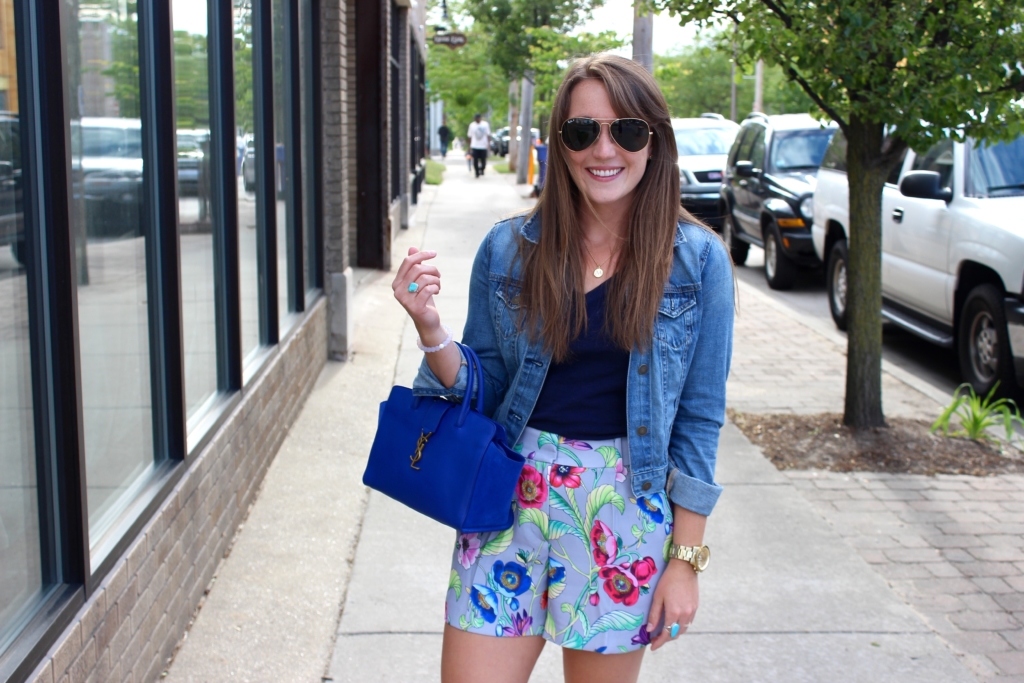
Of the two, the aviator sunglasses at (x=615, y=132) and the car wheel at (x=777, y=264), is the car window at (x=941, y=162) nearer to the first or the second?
the car wheel at (x=777, y=264)

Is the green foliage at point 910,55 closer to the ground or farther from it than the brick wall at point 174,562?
farther from it

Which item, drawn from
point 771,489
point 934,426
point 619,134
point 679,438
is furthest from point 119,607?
point 934,426

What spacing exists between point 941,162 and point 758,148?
18.1 ft

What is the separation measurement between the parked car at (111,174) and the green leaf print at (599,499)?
1.84 m

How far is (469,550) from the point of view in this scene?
7.81 ft

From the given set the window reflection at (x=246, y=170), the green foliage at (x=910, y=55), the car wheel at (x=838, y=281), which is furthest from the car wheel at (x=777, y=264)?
the window reflection at (x=246, y=170)

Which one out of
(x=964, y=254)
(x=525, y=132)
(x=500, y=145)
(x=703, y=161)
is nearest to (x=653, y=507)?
(x=964, y=254)

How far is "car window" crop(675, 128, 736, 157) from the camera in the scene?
18.0 m

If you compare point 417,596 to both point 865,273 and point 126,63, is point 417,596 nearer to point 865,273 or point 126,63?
point 126,63

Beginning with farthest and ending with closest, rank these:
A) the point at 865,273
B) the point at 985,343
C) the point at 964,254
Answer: the point at 964,254 < the point at 985,343 < the point at 865,273

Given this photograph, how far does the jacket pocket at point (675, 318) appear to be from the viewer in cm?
236

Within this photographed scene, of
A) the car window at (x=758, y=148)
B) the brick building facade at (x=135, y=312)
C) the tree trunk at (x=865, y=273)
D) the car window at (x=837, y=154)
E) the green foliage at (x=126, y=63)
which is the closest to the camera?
the brick building facade at (x=135, y=312)

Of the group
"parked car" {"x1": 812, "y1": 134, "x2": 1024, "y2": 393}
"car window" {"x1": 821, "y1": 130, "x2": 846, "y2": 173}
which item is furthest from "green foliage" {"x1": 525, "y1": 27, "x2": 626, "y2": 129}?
"parked car" {"x1": 812, "y1": 134, "x2": 1024, "y2": 393}

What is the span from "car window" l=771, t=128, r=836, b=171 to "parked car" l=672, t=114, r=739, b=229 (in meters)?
1.85
